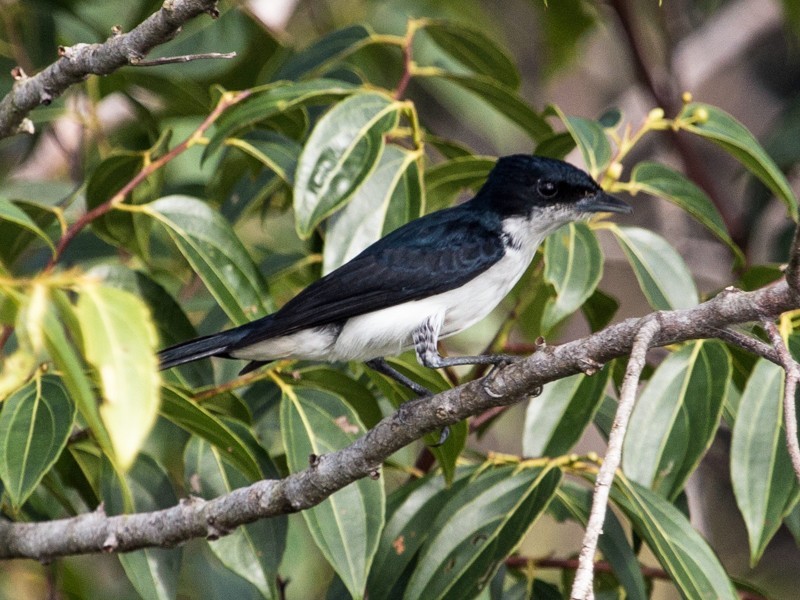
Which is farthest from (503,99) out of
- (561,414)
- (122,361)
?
(122,361)

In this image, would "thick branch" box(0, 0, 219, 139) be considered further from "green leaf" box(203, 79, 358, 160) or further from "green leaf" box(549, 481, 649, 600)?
"green leaf" box(549, 481, 649, 600)

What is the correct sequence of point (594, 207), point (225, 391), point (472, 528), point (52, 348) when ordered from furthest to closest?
point (594, 207)
point (225, 391)
point (472, 528)
point (52, 348)

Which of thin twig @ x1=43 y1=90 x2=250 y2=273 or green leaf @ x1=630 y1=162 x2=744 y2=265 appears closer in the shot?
thin twig @ x1=43 y1=90 x2=250 y2=273

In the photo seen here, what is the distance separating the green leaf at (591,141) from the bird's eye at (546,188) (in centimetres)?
41

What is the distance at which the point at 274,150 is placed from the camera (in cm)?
322

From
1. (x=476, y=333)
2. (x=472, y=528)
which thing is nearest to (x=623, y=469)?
(x=472, y=528)

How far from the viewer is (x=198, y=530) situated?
8.75ft

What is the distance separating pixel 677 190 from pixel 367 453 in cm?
131

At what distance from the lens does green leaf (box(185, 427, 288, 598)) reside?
9.33 ft

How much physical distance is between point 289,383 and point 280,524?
1.31ft

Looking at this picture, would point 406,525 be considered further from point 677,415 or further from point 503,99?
point 503,99

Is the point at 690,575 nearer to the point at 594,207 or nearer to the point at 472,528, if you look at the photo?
the point at 472,528

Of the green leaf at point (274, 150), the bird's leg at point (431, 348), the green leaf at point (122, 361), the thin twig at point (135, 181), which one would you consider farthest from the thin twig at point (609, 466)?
the thin twig at point (135, 181)

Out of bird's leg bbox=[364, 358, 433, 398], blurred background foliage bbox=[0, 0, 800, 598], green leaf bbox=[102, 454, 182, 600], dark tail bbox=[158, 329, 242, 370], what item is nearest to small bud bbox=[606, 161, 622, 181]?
blurred background foliage bbox=[0, 0, 800, 598]
